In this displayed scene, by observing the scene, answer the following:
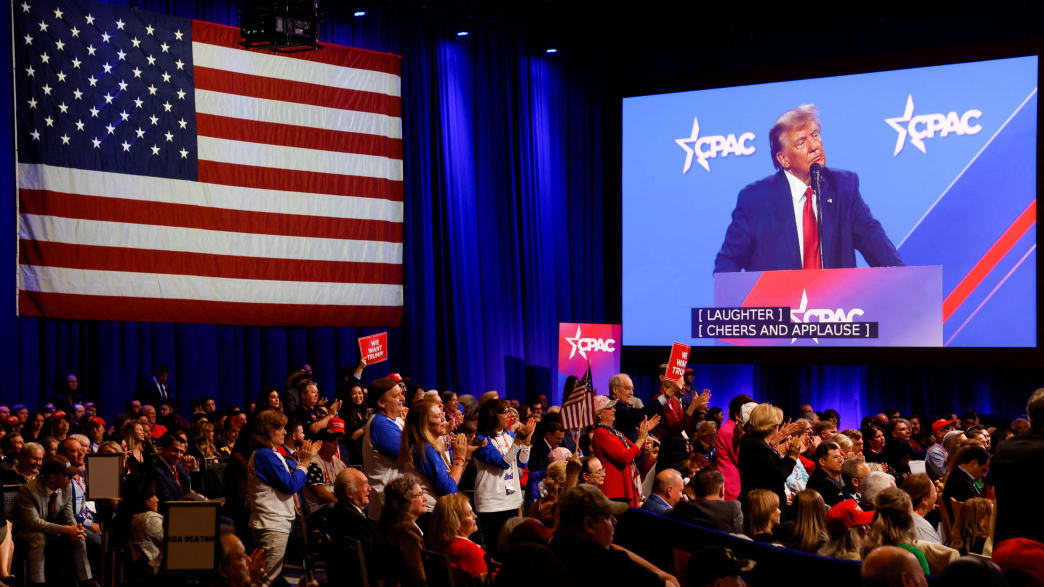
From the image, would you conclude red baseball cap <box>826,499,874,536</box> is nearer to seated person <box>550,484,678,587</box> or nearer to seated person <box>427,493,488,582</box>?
seated person <box>427,493,488,582</box>

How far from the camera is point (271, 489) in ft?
19.2

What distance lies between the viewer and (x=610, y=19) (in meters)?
16.4

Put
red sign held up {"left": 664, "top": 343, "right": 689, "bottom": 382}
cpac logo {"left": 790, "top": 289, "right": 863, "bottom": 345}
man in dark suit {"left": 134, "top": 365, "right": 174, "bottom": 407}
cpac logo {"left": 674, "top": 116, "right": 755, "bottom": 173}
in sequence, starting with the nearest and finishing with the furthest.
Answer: red sign held up {"left": 664, "top": 343, "right": 689, "bottom": 382}, man in dark suit {"left": 134, "top": 365, "right": 174, "bottom": 407}, cpac logo {"left": 790, "top": 289, "right": 863, "bottom": 345}, cpac logo {"left": 674, "top": 116, "right": 755, "bottom": 173}

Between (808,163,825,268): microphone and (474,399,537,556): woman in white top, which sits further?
(808,163,825,268): microphone

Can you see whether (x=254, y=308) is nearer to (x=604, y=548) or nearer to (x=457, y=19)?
(x=457, y=19)

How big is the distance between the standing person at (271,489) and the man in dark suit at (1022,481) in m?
3.26

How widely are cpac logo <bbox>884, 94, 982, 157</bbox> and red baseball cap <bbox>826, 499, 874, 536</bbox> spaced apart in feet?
31.9

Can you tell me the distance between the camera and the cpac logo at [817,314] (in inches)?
547

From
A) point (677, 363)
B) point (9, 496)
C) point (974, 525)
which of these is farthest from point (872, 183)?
point (9, 496)

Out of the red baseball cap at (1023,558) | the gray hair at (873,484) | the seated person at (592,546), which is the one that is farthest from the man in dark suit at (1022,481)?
the seated person at (592,546)

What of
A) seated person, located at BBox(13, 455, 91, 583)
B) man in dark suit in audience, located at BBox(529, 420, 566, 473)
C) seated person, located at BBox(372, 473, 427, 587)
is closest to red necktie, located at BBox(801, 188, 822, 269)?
man in dark suit in audience, located at BBox(529, 420, 566, 473)

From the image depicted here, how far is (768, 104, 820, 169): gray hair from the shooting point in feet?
→ 47.5

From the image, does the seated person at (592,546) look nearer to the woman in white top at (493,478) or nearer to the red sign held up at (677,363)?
the woman in white top at (493,478)

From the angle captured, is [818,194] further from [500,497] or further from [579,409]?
[500,497]
